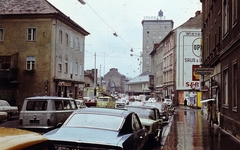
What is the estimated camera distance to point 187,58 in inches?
2242

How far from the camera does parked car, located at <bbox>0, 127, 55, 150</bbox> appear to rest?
3.17 meters

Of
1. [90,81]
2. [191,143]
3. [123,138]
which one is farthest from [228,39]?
[90,81]

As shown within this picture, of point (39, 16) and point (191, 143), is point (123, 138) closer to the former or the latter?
point (191, 143)

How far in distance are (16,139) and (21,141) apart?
0.05 m

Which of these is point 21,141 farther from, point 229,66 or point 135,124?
point 229,66

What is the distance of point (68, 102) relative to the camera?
1602 cm

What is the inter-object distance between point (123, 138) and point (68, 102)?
9.64 meters

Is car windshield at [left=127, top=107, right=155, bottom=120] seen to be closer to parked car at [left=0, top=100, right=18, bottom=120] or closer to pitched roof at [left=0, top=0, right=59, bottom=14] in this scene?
parked car at [left=0, top=100, right=18, bottom=120]

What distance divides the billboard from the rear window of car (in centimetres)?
4433

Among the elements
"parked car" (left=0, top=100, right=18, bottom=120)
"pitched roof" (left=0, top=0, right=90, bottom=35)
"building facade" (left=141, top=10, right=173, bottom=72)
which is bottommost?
"parked car" (left=0, top=100, right=18, bottom=120)

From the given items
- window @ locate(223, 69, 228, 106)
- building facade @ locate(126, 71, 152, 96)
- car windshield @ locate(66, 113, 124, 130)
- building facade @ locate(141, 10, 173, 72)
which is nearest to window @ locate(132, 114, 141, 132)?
car windshield @ locate(66, 113, 124, 130)

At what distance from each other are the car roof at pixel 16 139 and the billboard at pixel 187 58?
177 feet

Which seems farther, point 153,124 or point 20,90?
point 20,90

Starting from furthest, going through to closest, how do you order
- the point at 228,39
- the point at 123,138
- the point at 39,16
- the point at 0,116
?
the point at 39,16 < the point at 0,116 < the point at 228,39 < the point at 123,138
